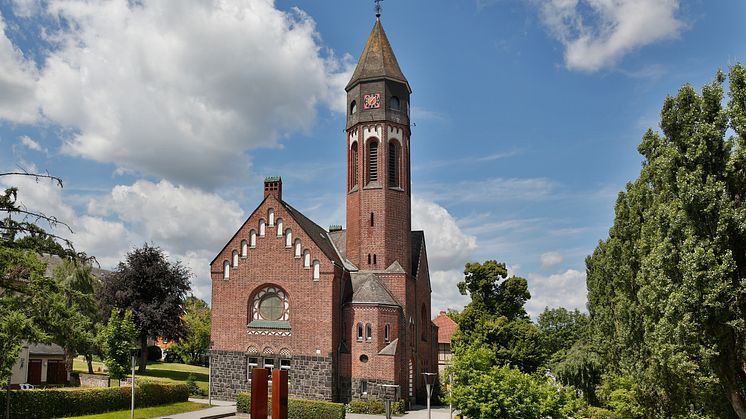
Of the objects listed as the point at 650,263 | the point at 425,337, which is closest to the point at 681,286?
the point at 650,263

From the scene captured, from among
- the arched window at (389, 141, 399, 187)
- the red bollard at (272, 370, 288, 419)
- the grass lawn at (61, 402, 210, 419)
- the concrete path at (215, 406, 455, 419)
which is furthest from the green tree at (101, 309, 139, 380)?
the red bollard at (272, 370, 288, 419)

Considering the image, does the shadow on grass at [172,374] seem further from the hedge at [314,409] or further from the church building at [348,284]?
the hedge at [314,409]

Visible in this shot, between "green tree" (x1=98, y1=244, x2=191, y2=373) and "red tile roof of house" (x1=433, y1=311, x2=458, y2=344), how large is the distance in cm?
2935

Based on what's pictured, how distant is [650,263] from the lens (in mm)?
15805

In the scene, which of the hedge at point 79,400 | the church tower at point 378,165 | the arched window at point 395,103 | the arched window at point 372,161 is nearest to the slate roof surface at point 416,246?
the church tower at point 378,165

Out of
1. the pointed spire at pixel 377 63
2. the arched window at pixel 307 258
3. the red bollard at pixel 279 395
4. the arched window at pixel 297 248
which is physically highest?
the pointed spire at pixel 377 63

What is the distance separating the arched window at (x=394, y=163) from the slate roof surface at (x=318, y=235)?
20.6 ft

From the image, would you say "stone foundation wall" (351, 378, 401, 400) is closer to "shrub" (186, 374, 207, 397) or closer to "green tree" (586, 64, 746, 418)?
"shrub" (186, 374, 207, 397)

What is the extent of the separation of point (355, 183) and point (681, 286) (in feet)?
96.6

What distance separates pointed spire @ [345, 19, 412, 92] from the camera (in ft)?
139

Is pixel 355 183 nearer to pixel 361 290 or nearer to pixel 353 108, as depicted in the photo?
pixel 353 108

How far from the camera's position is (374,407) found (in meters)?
A: 35.0

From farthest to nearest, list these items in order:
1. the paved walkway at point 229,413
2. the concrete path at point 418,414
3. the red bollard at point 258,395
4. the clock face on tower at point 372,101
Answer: the clock face on tower at point 372,101 < the concrete path at point 418,414 < the paved walkway at point 229,413 < the red bollard at point 258,395

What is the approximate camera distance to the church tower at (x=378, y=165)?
1599 inches
